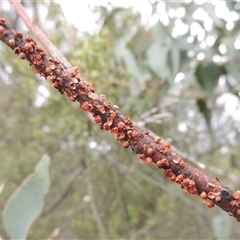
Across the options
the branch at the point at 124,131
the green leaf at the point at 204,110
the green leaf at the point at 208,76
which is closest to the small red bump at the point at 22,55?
the branch at the point at 124,131

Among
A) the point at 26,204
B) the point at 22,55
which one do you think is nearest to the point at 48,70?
the point at 22,55

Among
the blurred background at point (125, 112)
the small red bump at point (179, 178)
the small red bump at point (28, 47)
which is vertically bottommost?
the small red bump at point (179, 178)

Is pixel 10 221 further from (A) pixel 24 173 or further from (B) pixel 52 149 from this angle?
(A) pixel 24 173

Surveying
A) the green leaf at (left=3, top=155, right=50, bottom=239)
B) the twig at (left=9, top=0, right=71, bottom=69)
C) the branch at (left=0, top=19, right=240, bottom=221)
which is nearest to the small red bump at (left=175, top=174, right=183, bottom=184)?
the branch at (left=0, top=19, right=240, bottom=221)

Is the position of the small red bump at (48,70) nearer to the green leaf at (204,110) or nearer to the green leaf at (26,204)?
the green leaf at (26,204)

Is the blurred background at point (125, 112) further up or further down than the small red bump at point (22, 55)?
further up

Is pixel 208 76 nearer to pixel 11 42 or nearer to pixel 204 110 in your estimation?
pixel 204 110

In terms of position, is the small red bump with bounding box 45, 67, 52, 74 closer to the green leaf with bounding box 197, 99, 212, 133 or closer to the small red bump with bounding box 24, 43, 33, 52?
the small red bump with bounding box 24, 43, 33, 52
